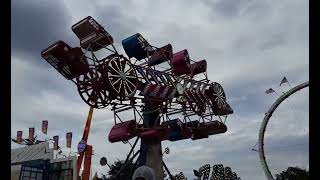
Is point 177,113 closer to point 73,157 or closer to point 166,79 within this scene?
point 166,79

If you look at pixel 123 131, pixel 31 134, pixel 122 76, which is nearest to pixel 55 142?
pixel 31 134

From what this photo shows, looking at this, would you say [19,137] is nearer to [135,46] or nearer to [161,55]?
[161,55]

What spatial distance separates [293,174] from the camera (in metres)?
66.0

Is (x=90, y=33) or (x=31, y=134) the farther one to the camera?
(x=31, y=134)

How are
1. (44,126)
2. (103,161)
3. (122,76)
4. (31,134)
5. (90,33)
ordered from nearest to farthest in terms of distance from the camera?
(90,33) → (122,76) → (103,161) → (44,126) → (31,134)

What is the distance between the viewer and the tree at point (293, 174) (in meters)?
60.0

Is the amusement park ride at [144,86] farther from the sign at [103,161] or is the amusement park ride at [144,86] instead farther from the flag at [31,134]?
the flag at [31,134]

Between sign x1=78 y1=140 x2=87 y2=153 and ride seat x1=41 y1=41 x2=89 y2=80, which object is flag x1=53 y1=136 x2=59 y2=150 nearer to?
sign x1=78 y1=140 x2=87 y2=153

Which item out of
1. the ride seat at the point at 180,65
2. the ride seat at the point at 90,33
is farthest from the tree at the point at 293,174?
the ride seat at the point at 90,33

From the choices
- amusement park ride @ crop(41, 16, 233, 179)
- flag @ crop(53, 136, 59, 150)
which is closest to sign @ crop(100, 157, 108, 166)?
amusement park ride @ crop(41, 16, 233, 179)

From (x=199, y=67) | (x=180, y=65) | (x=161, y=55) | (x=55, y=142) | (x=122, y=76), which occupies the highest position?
(x=199, y=67)
